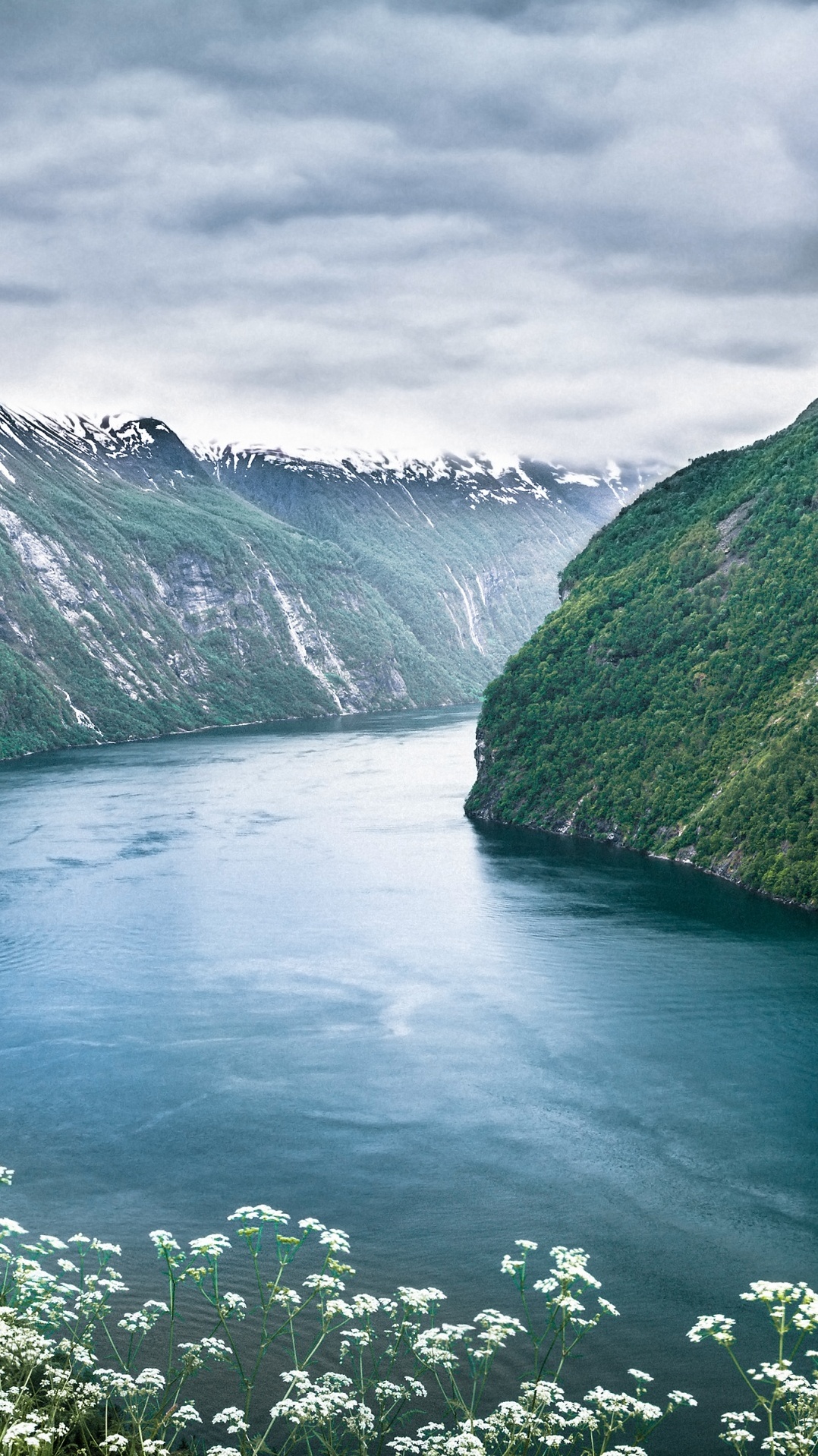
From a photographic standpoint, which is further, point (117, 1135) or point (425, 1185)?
point (117, 1135)

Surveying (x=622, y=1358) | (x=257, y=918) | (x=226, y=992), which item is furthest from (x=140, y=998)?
(x=622, y=1358)

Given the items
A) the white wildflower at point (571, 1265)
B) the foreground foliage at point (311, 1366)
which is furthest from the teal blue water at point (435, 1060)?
the white wildflower at point (571, 1265)

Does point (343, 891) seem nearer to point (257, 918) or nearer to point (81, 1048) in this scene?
point (257, 918)

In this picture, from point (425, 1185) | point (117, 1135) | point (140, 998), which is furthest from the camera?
point (140, 998)

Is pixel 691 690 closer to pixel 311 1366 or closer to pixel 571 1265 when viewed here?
pixel 311 1366

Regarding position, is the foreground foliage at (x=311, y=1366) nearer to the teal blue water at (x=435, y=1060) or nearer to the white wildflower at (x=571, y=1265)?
the white wildflower at (x=571, y=1265)

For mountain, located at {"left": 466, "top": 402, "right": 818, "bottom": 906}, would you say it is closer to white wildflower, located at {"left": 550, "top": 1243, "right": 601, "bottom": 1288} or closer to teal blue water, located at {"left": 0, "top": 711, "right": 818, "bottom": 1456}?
teal blue water, located at {"left": 0, "top": 711, "right": 818, "bottom": 1456}
